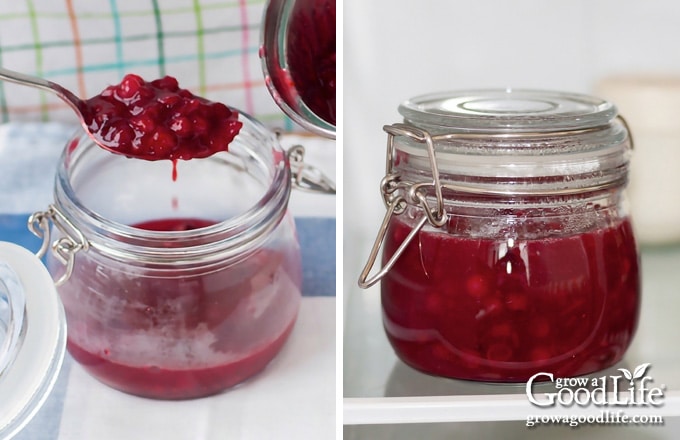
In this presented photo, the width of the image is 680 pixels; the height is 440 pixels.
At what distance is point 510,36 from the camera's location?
90 centimetres

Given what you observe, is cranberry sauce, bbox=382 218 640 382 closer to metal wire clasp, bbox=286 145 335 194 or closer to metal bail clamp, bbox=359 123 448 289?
metal bail clamp, bbox=359 123 448 289

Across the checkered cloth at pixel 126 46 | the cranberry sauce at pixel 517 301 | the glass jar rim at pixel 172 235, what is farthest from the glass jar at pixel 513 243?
the checkered cloth at pixel 126 46

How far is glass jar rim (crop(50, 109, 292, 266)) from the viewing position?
0.66 metres

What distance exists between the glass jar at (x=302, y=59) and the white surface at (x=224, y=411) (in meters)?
0.24

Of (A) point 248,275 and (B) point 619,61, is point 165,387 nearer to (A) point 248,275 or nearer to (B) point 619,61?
(A) point 248,275

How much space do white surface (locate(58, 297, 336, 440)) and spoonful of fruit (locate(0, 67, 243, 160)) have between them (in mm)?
220

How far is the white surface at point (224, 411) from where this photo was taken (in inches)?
26.9

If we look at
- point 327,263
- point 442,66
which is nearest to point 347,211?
point 327,263

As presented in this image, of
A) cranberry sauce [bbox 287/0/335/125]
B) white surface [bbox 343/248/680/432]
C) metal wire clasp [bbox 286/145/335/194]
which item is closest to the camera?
white surface [bbox 343/248/680/432]

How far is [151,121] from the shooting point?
708 millimetres

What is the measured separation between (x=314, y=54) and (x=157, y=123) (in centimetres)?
17

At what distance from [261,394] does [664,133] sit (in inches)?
→ 21.0

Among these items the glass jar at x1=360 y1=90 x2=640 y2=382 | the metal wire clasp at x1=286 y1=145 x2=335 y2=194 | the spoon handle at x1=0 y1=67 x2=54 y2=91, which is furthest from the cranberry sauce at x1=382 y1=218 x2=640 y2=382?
the spoon handle at x1=0 y1=67 x2=54 y2=91

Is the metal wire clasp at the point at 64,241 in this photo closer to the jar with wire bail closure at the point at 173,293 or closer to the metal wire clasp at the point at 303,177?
the jar with wire bail closure at the point at 173,293
